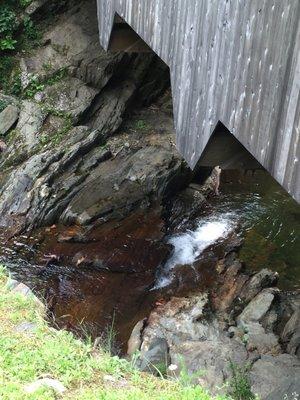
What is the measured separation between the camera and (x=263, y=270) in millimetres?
9258

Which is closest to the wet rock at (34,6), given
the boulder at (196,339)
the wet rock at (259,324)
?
the boulder at (196,339)

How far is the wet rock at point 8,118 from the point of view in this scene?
41.2 feet

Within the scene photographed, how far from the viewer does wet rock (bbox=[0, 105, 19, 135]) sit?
494 inches

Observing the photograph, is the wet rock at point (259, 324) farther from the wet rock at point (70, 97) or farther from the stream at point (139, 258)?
the wet rock at point (70, 97)

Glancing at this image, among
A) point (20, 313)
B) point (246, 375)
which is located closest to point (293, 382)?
point (246, 375)

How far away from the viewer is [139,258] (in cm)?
1004

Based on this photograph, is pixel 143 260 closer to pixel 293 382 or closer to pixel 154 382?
pixel 293 382

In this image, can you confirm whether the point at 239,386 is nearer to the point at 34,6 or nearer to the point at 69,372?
the point at 69,372

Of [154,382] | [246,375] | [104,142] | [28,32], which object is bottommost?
[246,375]

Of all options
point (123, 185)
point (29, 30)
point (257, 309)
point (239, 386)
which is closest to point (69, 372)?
point (239, 386)

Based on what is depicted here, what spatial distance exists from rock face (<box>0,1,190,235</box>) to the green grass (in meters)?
6.40

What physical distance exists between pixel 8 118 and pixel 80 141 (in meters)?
1.91

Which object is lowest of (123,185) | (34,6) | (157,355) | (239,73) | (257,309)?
(157,355)

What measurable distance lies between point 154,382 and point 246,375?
109 inches
